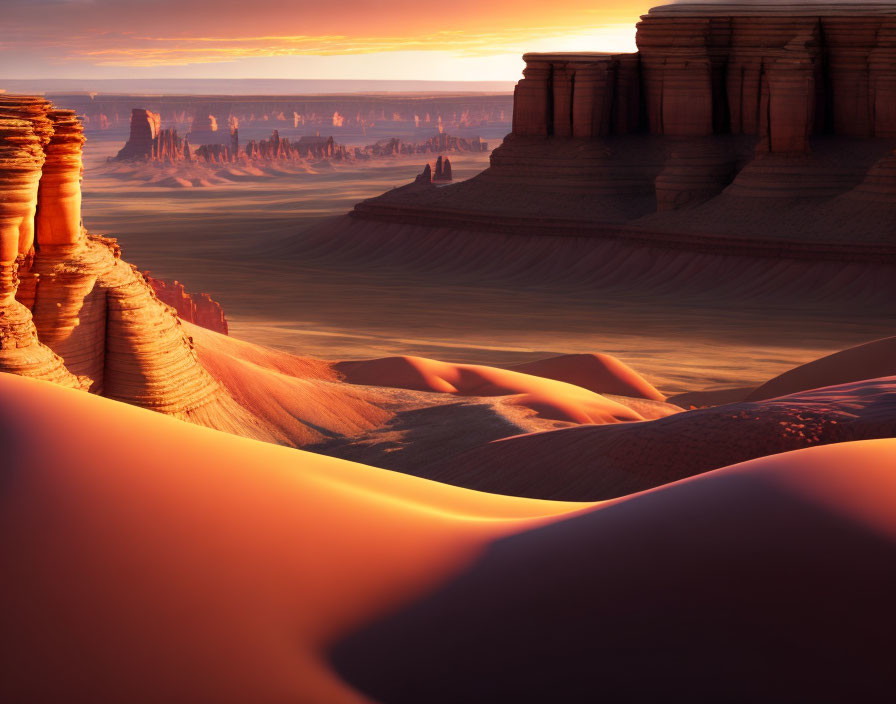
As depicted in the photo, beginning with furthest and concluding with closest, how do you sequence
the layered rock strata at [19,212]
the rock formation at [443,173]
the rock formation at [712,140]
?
the rock formation at [443,173] → the rock formation at [712,140] → the layered rock strata at [19,212]

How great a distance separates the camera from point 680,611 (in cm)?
545

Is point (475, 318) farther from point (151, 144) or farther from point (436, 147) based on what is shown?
point (436, 147)

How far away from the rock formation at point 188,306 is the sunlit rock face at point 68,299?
8.87 m

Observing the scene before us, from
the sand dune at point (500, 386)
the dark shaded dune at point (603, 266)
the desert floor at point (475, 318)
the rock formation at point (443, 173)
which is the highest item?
the rock formation at point (443, 173)

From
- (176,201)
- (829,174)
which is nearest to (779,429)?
(829,174)

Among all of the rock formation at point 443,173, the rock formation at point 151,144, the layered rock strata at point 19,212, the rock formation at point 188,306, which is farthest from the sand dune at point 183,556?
the rock formation at point 151,144

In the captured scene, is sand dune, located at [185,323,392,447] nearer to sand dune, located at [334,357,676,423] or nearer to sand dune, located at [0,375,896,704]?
sand dune, located at [334,357,676,423]

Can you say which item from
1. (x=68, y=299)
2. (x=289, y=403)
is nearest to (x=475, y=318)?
(x=289, y=403)

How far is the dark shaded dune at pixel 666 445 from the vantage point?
11594 millimetres

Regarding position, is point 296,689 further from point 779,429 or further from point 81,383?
point 81,383

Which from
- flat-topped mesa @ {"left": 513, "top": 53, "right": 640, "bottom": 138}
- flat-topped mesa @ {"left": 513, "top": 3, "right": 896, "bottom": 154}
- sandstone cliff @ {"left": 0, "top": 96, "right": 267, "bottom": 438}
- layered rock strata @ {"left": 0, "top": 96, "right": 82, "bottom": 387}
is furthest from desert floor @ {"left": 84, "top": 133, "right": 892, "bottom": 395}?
layered rock strata @ {"left": 0, "top": 96, "right": 82, "bottom": 387}

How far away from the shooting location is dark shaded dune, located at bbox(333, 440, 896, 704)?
16.7ft

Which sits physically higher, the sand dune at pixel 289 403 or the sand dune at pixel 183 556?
the sand dune at pixel 183 556

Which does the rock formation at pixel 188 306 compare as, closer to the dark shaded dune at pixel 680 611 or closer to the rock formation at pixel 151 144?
the dark shaded dune at pixel 680 611
